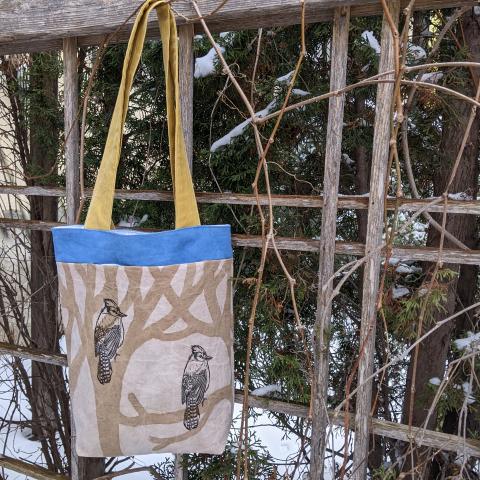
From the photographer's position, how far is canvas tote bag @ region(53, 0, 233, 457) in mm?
1197

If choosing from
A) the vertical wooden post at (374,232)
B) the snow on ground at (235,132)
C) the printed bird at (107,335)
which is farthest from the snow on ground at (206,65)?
the printed bird at (107,335)

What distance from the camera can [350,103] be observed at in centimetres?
175

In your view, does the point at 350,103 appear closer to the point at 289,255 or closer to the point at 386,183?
the point at 289,255

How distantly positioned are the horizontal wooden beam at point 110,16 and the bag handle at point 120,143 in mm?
71

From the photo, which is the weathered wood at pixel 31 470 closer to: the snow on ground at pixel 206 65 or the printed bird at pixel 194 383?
the printed bird at pixel 194 383

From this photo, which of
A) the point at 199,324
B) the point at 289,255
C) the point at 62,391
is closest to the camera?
the point at 199,324

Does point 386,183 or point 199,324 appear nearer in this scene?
point 386,183

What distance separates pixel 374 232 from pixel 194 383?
0.54 m

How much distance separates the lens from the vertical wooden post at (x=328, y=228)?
121 centimetres

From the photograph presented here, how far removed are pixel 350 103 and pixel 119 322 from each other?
104 centimetres

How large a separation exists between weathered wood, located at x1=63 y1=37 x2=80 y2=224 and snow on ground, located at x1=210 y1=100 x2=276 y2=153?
400 millimetres

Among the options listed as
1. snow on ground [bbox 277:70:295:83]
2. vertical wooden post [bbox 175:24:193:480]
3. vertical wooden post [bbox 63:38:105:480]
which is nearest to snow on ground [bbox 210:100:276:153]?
snow on ground [bbox 277:70:295:83]

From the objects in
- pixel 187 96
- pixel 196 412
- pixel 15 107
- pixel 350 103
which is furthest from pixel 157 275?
pixel 15 107

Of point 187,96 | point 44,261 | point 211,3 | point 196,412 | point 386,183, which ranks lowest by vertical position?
point 196,412
